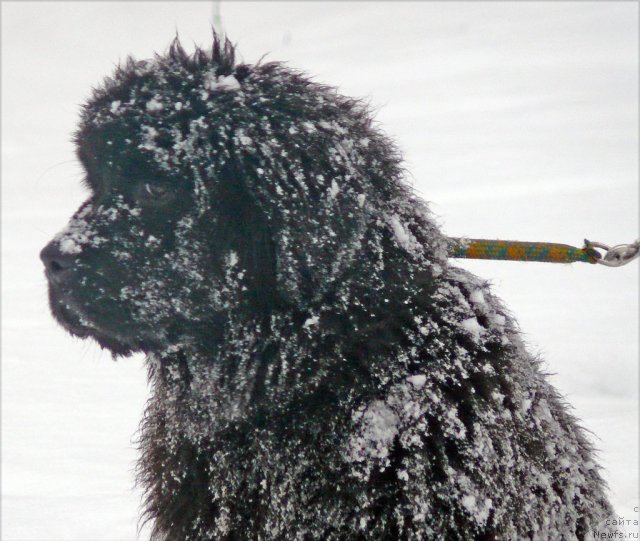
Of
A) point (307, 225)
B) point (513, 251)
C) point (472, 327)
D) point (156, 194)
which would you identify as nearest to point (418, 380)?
point (472, 327)

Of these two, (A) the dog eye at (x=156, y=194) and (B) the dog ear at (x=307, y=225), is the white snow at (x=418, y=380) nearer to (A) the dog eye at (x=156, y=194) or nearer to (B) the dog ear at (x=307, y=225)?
(B) the dog ear at (x=307, y=225)

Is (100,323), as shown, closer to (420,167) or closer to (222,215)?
(222,215)

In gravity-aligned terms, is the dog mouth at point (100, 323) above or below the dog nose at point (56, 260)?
below

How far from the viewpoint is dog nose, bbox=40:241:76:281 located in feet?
6.45

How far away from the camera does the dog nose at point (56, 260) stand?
1.97 m

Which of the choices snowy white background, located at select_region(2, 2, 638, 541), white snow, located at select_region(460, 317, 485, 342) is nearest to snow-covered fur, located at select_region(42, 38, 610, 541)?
white snow, located at select_region(460, 317, 485, 342)

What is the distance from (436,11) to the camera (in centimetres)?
2333

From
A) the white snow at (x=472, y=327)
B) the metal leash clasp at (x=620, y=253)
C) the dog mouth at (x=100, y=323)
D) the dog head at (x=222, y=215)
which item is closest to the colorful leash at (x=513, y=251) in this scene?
the metal leash clasp at (x=620, y=253)

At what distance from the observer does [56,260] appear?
198 centimetres

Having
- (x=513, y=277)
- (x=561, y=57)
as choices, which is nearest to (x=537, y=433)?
(x=513, y=277)

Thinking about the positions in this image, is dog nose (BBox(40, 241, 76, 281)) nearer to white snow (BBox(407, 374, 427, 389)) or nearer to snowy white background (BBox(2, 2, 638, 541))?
snowy white background (BBox(2, 2, 638, 541))

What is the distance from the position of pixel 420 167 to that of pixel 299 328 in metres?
13.6

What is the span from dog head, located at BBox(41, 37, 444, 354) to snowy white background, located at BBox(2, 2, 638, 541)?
0.42 m

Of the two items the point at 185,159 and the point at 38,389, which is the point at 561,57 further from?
the point at 185,159
